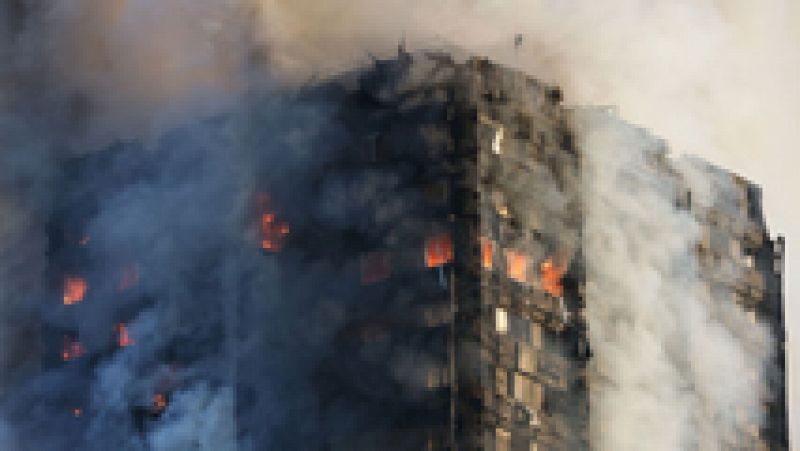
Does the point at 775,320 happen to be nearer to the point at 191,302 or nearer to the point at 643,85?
the point at 643,85

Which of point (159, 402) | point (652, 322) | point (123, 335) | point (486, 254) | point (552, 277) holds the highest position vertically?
point (486, 254)

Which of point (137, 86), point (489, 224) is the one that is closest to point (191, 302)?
point (137, 86)

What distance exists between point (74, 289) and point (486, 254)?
27.6m

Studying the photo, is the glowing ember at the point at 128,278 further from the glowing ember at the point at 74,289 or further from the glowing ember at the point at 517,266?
the glowing ember at the point at 517,266

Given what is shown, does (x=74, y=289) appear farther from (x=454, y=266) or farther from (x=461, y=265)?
(x=461, y=265)

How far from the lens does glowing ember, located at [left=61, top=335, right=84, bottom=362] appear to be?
346ft

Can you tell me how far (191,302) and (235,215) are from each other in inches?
200

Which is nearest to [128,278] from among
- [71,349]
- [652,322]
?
[71,349]

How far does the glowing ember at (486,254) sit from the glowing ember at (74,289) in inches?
1035

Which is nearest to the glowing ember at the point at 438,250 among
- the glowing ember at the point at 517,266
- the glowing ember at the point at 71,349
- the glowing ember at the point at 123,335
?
the glowing ember at the point at 517,266

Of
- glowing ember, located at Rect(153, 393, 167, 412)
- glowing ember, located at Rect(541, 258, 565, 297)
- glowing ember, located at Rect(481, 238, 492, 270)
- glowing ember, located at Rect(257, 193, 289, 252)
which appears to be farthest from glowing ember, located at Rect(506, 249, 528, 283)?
glowing ember, located at Rect(153, 393, 167, 412)

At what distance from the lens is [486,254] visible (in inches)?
3521

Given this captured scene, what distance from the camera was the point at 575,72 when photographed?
99625 mm

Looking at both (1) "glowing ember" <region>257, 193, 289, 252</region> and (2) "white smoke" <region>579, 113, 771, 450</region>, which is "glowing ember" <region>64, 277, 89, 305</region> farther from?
(2) "white smoke" <region>579, 113, 771, 450</region>
